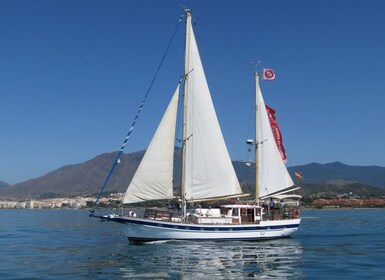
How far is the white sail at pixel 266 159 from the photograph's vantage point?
55.8 metres

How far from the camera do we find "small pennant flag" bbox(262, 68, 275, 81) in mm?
58156

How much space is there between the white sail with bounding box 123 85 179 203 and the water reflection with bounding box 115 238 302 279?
437cm

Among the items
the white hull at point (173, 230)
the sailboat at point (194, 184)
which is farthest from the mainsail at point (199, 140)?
the white hull at point (173, 230)

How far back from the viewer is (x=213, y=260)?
3541 cm

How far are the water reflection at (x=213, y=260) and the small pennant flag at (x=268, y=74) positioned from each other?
19.9 m

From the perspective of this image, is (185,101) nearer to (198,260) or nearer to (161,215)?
(161,215)

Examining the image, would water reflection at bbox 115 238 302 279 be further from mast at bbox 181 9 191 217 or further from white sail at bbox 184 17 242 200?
white sail at bbox 184 17 242 200

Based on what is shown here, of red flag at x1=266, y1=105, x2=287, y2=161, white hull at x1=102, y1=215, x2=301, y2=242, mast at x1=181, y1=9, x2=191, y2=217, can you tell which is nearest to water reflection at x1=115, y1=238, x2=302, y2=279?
white hull at x1=102, y1=215, x2=301, y2=242

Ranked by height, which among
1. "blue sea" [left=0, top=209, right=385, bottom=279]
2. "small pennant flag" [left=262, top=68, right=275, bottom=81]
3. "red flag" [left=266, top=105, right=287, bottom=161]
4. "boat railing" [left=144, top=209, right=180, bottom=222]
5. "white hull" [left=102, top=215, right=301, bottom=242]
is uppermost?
"small pennant flag" [left=262, top=68, right=275, bottom=81]

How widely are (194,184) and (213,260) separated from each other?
42.8ft

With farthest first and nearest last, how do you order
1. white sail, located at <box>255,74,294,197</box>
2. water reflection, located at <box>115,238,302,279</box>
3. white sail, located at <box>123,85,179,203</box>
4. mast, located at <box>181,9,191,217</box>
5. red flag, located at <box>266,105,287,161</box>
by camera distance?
red flag, located at <box>266,105,287,161</box>
white sail, located at <box>255,74,294,197</box>
mast, located at <box>181,9,191,217</box>
white sail, located at <box>123,85,179,203</box>
water reflection, located at <box>115,238,302,279</box>

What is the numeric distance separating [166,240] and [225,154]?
10.1m

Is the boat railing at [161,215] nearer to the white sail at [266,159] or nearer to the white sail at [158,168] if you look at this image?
the white sail at [158,168]

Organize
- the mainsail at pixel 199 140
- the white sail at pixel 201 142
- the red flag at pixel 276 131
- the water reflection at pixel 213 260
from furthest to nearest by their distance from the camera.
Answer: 1. the red flag at pixel 276 131
2. the white sail at pixel 201 142
3. the mainsail at pixel 199 140
4. the water reflection at pixel 213 260
